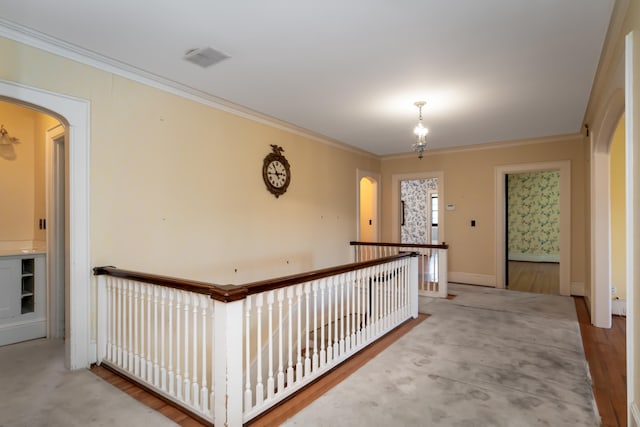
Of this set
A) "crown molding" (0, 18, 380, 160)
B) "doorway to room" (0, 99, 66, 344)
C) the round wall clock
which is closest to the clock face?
→ the round wall clock

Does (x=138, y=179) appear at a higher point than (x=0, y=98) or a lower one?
lower

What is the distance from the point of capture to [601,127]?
3.34m

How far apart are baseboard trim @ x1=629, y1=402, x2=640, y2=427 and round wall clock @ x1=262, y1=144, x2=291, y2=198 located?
153 inches

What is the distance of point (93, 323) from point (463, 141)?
5827 millimetres

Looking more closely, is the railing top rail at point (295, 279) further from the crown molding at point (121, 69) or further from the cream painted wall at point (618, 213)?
the cream painted wall at point (618, 213)

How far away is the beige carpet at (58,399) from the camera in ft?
6.64

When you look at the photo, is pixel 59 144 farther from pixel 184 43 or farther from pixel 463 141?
pixel 463 141

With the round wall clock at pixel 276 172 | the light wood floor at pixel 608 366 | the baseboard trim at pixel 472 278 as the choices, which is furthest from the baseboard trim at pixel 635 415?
the baseboard trim at pixel 472 278

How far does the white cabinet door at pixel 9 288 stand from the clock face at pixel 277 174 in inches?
111

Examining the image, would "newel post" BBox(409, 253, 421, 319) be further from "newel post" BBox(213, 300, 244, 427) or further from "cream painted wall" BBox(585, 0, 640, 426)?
"newel post" BBox(213, 300, 244, 427)

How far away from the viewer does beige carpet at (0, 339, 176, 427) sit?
79.7 inches

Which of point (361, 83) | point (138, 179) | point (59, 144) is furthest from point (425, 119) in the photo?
point (59, 144)

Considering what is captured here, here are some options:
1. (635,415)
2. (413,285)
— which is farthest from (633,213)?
(413,285)

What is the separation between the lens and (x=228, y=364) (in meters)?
1.85
